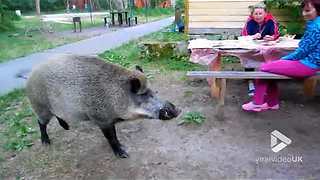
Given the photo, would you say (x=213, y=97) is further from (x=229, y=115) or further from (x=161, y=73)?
(x=161, y=73)

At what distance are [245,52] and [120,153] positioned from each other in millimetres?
2064

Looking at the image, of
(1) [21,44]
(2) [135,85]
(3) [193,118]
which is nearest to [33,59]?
(1) [21,44]

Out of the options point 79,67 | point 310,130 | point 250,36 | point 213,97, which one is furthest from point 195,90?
point 79,67

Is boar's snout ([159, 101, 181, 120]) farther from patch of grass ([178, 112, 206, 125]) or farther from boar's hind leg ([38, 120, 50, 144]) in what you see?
boar's hind leg ([38, 120, 50, 144])

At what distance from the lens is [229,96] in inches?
241

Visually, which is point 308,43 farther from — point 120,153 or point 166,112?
point 120,153

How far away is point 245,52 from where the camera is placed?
5.38m

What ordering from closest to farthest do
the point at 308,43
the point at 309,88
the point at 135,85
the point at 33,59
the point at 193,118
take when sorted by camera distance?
the point at 135,85
the point at 308,43
the point at 193,118
the point at 309,88
the point at 33,59

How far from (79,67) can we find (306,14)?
88.0 inches

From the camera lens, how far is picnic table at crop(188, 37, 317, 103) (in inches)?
210

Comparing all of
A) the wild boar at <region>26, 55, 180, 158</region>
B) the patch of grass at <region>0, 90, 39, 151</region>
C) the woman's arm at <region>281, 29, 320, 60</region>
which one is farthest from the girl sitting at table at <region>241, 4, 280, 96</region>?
the patch of grass at <region>0, 90, 39, 151</region>

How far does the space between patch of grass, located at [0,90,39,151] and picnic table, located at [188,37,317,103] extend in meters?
2.18

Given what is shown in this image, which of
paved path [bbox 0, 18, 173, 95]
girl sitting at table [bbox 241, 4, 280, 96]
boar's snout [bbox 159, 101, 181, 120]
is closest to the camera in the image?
boar's snout [bbox 159, 101, 181, 120]

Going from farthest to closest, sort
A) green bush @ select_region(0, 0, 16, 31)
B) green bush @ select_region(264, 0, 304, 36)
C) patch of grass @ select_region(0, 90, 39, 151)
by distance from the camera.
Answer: green bush @ select_region(0, 0, 16, 31) → green bush @ select_region(264, 0, 304, 36) → patch of grass @ select_region(0, 90, 39, 151)
